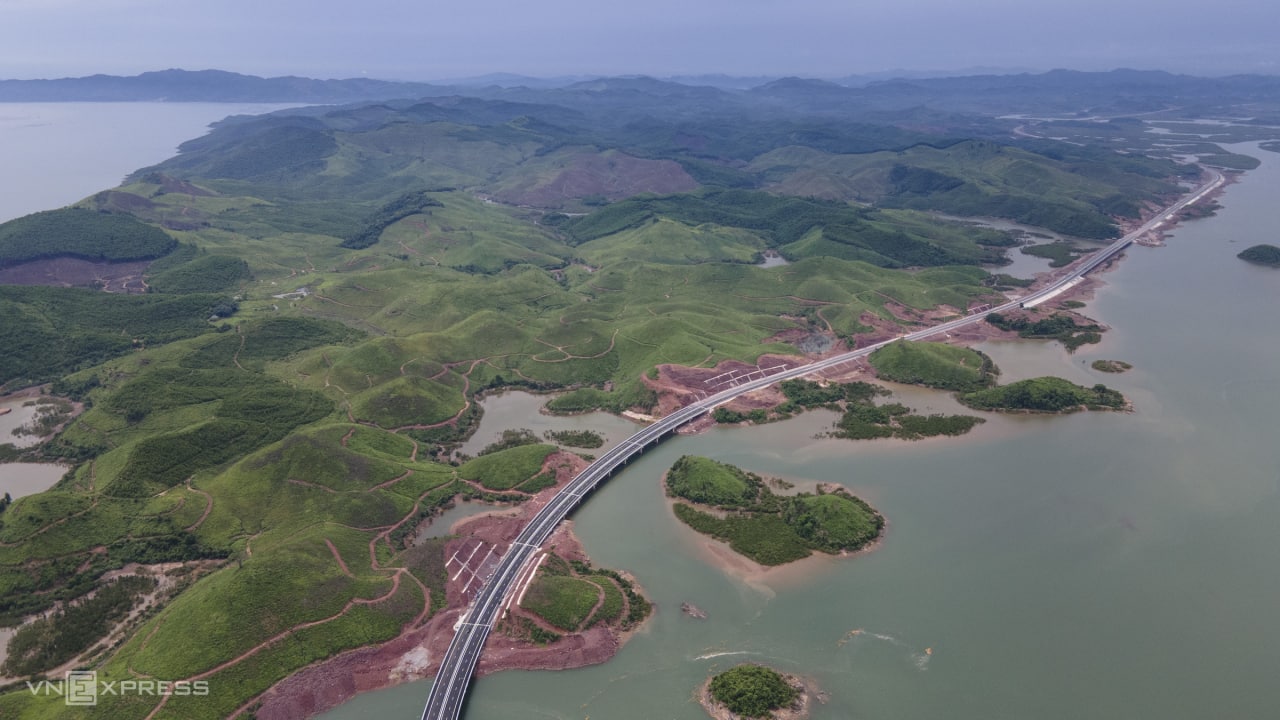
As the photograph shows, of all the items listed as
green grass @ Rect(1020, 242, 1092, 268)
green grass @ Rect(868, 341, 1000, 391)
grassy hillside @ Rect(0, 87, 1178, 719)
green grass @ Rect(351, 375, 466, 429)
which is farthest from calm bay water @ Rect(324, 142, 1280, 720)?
green grass @ Rect(1020, 242, 1092, 268)

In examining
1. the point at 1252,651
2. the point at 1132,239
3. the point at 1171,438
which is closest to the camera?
the point at 1252,651

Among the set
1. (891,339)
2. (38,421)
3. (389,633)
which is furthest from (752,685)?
(38,421)

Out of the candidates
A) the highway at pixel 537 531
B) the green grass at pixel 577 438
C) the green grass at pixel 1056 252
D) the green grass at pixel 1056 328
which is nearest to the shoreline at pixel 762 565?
the highway at pixel 537 531

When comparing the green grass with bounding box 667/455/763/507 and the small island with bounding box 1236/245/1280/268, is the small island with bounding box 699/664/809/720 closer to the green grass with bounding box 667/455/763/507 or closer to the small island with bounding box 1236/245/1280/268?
the green grass with bounding box 667/455/763/507

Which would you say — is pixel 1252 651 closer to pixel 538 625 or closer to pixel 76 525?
pixel 538 625

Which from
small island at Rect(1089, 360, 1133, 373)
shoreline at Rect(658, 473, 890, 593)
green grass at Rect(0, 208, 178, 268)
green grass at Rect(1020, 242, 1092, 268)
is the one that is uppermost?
green grass at Rect(0, 208, 178, 268)

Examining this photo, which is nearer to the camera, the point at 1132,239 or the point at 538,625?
the point at 538,625

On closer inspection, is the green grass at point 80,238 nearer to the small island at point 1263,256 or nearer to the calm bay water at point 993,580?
the calm bay water at point 993,580

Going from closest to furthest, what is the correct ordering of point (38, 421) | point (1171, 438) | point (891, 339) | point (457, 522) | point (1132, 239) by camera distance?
point (457, 522)
point (1171, 438)
point (38, 421)
point (891, 339)
point (1132, 239)
